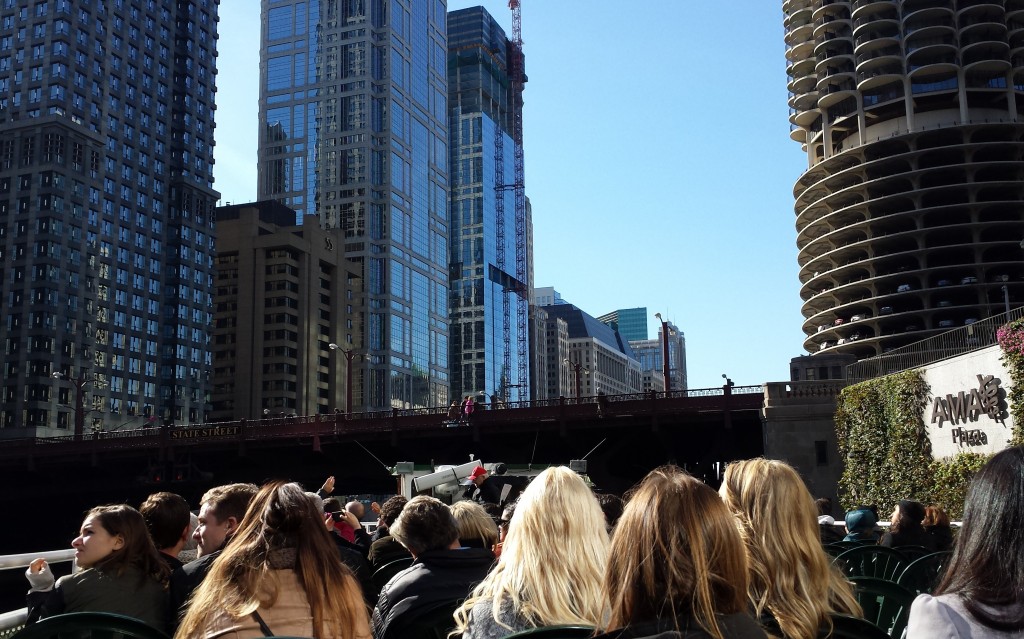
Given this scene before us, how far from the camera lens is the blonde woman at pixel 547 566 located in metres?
4.76

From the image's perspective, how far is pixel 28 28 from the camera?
12812cm

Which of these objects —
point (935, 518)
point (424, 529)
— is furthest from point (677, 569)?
point (935, 518)

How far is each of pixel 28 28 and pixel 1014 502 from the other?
483 feet

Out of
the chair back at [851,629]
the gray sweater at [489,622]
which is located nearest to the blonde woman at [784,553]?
the chair back at [851,629]

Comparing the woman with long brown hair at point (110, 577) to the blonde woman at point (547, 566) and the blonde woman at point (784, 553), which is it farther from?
the blonde woman at point (784, 553)

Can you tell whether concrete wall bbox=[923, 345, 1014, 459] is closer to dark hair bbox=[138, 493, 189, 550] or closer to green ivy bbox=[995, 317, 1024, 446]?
green ivy bbox=[995, 317, 1024, 446]

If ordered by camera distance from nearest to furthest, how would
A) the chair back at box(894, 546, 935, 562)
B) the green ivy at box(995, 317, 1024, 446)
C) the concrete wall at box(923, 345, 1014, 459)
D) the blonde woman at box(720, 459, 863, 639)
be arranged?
the blonde woman at box(720, 459, 863, 639) → the chair back at box(894, 546, 935, 562) → the green ivy at box(995, 317, 1024, 446) → the concrete wall at box(923, 345, 1014, 459)

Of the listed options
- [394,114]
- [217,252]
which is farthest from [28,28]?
[394,114]

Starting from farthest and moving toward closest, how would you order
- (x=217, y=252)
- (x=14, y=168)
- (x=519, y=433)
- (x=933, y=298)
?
(x=217, y=252) → (x=14, y=168) → (x=933, y=298) → (x=519, y=433)

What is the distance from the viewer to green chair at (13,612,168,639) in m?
4.41

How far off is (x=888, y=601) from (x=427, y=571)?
3.08 meters

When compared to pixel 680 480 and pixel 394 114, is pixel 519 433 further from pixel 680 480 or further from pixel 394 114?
pixel 394 114

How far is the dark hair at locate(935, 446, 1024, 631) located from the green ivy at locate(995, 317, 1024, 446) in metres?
25.0

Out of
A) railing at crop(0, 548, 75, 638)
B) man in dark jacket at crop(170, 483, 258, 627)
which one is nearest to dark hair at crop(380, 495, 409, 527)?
railing at crop(0, 548, 75, 638)
